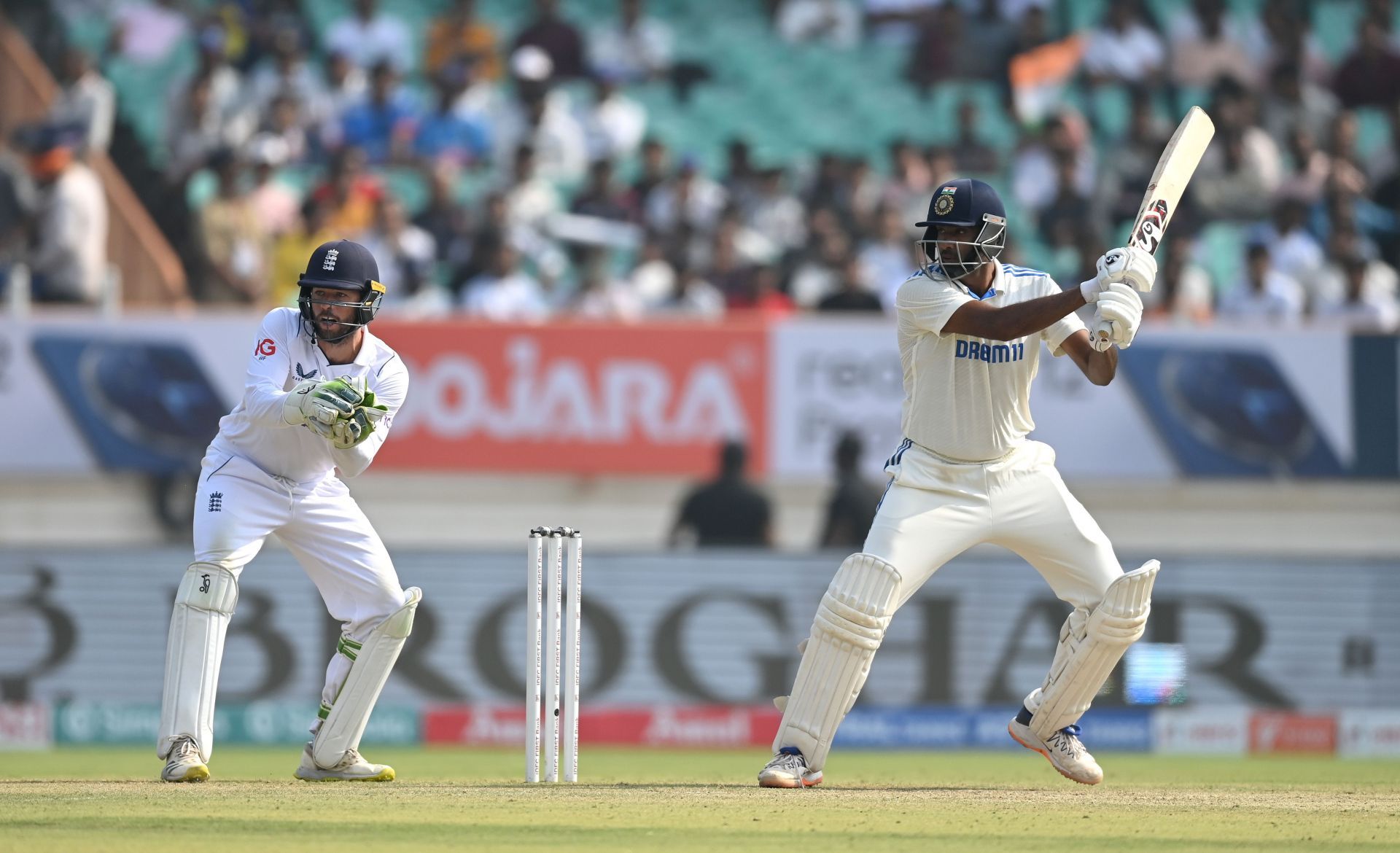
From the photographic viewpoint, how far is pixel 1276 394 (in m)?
11.8

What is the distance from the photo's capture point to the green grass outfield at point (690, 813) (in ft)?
16.4

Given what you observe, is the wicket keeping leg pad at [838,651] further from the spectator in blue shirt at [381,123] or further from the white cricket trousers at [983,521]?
the spectator in blue shirt at [381,123]

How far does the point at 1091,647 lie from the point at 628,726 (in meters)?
4.63

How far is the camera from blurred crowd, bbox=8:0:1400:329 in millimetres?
12328

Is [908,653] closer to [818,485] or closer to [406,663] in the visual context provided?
[818,485]

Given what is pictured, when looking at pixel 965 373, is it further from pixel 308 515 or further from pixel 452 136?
pixel 452 136

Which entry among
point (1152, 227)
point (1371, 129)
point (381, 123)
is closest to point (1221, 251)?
point (1371, 129)

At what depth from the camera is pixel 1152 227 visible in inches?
250

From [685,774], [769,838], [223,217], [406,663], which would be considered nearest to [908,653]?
[406,663]

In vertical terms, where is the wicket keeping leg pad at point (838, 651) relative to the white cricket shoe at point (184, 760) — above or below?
above

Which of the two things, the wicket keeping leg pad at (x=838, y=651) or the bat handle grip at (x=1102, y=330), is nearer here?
the bat handle grip at (x=1102, y=330)

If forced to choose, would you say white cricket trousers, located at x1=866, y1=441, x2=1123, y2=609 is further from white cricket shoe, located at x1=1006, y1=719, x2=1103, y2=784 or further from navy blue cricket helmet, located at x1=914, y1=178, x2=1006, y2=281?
navy blue cricket helmet, located at x1=914, y1=178, x2=1006, y2=281

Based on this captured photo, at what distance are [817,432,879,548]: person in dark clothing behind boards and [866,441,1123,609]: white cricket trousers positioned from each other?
188 inches

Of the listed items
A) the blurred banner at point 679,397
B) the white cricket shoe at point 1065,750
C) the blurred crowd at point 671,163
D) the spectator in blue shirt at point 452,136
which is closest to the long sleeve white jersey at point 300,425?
the white cricket shoe at point 1065,750
